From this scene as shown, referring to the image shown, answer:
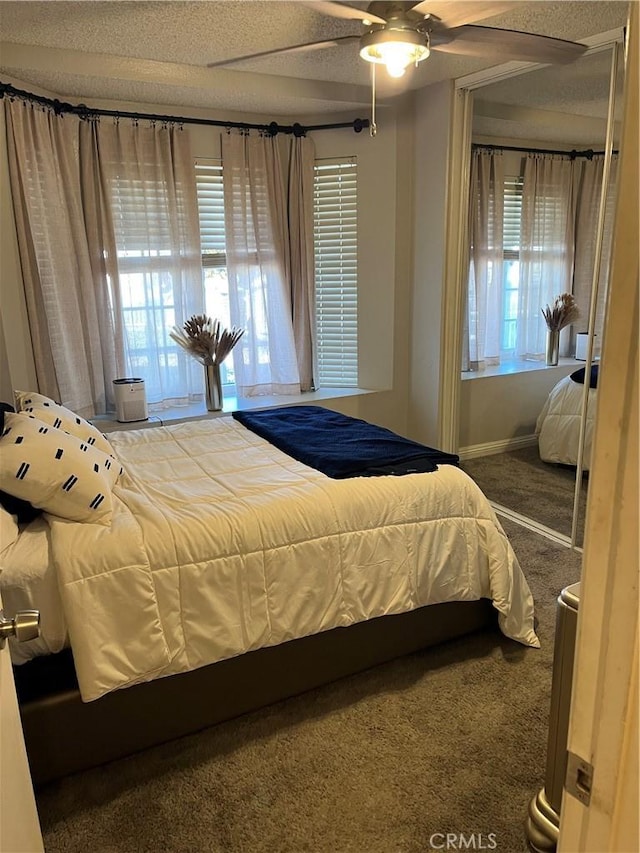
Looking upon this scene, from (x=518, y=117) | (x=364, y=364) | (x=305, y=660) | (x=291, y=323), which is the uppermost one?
(x=518, y=117)

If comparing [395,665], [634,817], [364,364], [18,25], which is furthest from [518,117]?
[634,817]

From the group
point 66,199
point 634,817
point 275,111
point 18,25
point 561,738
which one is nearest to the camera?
point 634,817

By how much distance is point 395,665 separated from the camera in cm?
235

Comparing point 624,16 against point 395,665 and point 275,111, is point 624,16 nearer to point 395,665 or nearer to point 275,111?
point 275,111

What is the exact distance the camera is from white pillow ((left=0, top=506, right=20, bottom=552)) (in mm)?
1760

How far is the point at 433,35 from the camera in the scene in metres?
2.25

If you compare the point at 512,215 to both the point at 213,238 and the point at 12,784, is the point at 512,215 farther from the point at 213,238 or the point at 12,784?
the point at 12,784

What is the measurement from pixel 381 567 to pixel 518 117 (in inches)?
121

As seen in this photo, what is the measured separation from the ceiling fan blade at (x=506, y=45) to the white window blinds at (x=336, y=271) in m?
1.91

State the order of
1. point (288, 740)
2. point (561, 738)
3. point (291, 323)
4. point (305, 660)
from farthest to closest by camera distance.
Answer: point (291, 323) < point (305, 660) < point (288, 740) < point (561, 738)

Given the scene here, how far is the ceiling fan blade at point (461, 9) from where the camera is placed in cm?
197

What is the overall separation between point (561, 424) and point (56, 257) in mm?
3259

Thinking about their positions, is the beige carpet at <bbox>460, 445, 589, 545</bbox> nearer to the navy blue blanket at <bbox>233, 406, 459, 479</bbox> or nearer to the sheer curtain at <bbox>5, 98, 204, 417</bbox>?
the navy blue blanket at <bbox>233, 406, 459, 479</bbox>
